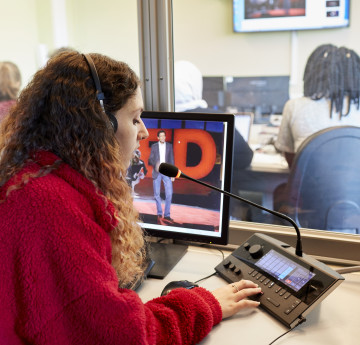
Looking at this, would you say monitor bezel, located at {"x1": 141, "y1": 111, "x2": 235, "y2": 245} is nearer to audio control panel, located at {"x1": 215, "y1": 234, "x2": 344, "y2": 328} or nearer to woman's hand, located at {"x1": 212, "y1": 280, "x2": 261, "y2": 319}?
audio control panel, located at {"x1": 215, "y1": 234, "x2": 344, "y2": 328}

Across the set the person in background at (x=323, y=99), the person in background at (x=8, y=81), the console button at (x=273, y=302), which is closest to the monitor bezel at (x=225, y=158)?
the console button at (x=273, y=302)

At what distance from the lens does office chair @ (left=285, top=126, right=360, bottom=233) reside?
178 cm

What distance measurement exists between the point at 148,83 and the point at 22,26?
204cm

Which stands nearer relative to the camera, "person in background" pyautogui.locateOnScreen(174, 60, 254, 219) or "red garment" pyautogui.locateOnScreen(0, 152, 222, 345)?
"red garment" pyautogui.locateOnScreen(0, 152, 222, 345)

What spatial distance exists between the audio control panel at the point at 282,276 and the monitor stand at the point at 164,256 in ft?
0.49

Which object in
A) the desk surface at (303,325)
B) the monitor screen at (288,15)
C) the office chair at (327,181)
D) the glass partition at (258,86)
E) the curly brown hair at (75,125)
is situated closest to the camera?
the curly brown hair at (75,125)

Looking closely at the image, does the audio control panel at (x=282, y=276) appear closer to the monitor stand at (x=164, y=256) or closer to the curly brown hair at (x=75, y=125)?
the monitor stand at (x=164, y=256)

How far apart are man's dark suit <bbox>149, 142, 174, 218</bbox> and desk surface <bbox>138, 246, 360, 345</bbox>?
0.23 meters

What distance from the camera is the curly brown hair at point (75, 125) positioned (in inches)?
30.7

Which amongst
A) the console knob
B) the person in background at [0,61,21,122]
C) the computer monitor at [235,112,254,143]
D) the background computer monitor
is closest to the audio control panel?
the console knob

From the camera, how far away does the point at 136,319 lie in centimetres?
74

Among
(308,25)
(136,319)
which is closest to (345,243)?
(136,319)

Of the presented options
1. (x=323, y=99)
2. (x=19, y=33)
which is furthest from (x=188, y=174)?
(x=19, y=33)

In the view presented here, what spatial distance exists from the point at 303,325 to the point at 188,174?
51 cm
